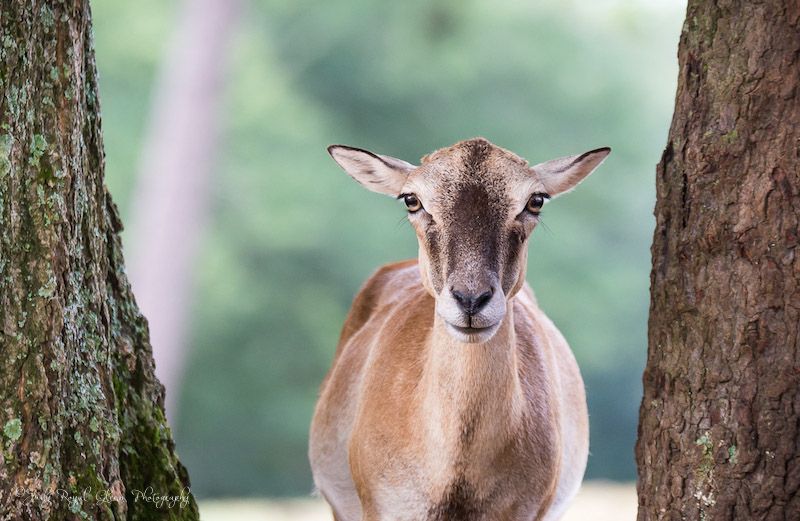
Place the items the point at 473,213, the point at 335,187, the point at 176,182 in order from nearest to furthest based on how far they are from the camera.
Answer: the point at 473,213, the point at 176,182, the point at 335,187

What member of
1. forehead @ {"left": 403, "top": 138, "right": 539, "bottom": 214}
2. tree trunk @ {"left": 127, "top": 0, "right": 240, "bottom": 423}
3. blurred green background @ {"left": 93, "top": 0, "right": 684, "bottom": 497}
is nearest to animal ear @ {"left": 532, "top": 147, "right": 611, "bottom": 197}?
forehead @ {"left": 403, "top": 138, "right": 539, "bottom": 214}

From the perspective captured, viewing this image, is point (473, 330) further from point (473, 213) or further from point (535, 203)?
point (535, 203)

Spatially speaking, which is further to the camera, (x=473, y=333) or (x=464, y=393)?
(x=464, y=393)

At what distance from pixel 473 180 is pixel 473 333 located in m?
0.74

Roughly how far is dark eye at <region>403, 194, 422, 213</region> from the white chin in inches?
26.4

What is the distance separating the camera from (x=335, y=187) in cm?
1728

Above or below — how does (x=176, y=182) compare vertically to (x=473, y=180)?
Answer: above

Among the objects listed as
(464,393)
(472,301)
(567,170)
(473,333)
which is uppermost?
(567,170)

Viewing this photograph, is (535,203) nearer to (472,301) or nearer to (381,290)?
(472,301)

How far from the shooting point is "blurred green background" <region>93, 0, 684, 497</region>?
1766 centimetres

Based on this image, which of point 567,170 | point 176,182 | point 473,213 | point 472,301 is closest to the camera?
point 472,301

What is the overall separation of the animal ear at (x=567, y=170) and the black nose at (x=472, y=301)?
93 cm

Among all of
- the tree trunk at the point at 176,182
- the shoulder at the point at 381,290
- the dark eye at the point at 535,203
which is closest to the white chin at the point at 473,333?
the dark eye at the point at 535,203

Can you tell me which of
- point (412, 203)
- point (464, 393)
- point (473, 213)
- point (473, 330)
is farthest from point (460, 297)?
point (412, 203)
